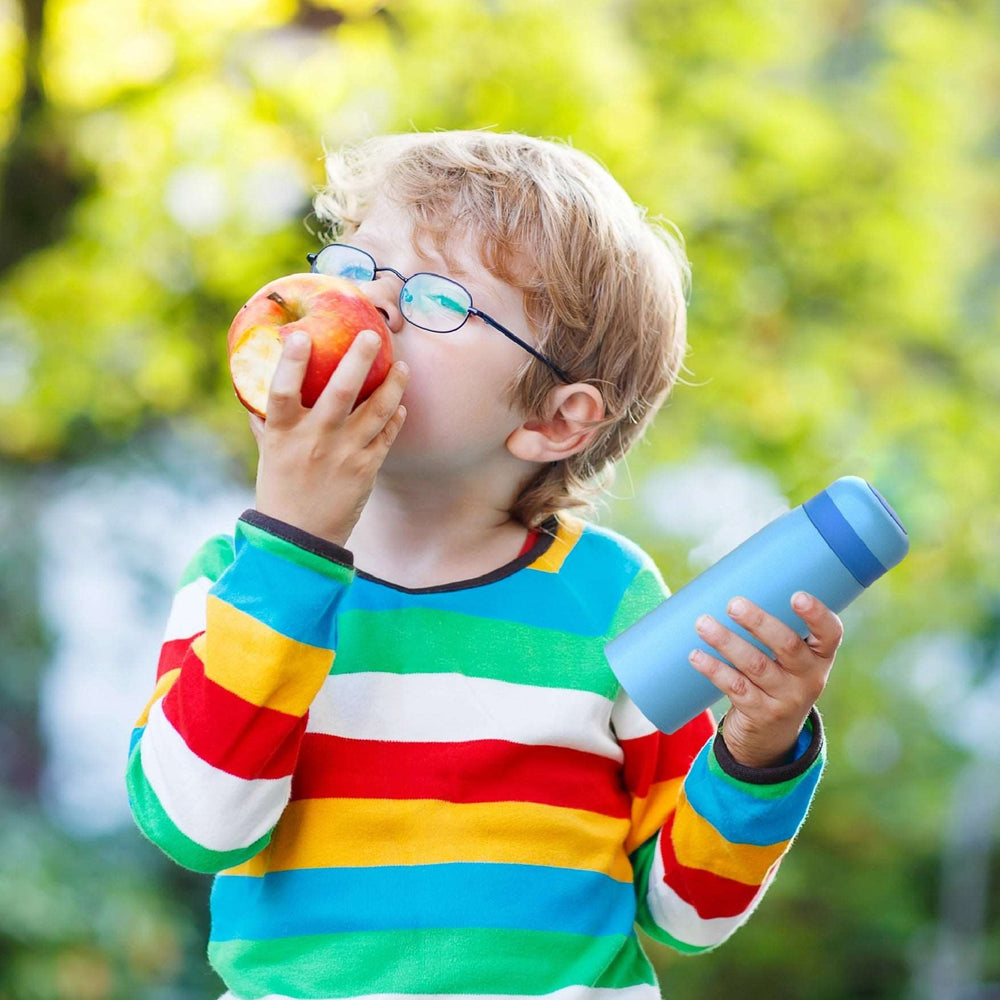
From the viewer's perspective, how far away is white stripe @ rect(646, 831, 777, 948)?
1.52 metres

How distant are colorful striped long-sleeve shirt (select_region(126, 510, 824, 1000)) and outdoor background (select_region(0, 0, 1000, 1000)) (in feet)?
10.4

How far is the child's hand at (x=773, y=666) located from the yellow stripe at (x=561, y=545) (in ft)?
0.89

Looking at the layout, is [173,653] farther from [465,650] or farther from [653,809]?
[653,809]

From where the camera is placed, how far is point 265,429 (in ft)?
4.29

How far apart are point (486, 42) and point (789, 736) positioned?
13.2 feet

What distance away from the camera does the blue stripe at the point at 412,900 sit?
4.39 ft

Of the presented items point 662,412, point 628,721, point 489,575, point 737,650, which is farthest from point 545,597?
point 662,412

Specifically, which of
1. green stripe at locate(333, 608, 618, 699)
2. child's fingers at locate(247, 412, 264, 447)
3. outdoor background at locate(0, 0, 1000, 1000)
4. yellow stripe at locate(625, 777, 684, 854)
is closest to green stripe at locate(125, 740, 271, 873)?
green stripe at locate(333, 608, 618, 699)

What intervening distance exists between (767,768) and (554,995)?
1.05ft

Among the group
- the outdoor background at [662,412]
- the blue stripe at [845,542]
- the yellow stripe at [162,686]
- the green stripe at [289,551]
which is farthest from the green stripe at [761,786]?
the outdoor background at [662,412]

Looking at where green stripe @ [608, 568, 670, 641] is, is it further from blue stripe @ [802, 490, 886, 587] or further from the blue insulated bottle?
blue stripe @ [802, 490, 886, 587]

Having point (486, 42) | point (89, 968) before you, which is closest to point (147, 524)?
point (89, 968)

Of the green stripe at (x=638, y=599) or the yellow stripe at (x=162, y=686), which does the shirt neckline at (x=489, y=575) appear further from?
the yellow stripe at (x=162, y=686)

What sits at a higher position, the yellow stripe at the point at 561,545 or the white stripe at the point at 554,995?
the yellow stripe at the point at 561,545
